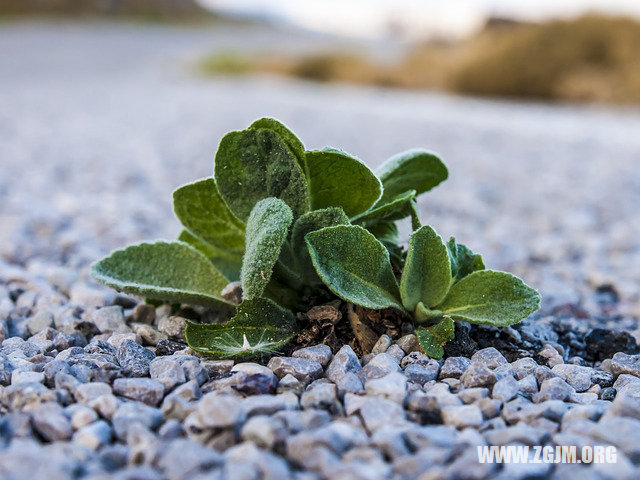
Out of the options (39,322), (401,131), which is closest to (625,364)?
(39,322)

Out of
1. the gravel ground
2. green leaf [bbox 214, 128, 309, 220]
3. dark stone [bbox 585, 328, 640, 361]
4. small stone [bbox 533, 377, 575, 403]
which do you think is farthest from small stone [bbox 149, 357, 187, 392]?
dark stone [bbox 585, 328, 640, 361]

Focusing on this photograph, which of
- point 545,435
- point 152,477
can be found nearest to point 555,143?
point 545,435

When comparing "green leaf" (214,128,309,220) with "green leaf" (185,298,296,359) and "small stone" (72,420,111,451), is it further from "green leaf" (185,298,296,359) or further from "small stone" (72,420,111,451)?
"small stone" (72,420,111,451)

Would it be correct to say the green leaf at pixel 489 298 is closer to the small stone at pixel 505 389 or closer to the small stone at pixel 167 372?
the small stone at pixel 505 389

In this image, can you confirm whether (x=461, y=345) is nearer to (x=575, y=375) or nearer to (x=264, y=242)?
(x=575, y=375)

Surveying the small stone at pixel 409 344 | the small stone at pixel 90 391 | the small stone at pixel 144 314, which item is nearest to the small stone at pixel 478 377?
the small stone at pixel 409 344

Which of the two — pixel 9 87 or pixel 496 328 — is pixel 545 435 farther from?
pixel 9 87
